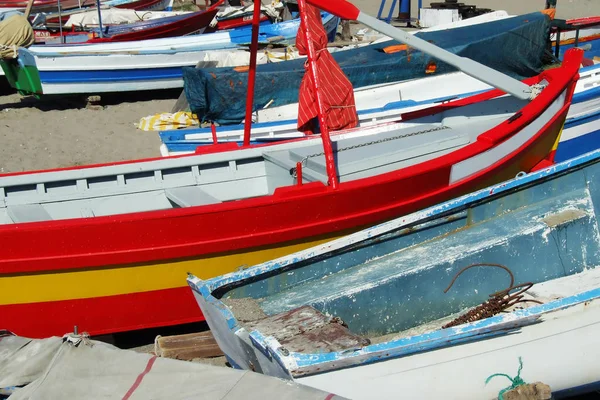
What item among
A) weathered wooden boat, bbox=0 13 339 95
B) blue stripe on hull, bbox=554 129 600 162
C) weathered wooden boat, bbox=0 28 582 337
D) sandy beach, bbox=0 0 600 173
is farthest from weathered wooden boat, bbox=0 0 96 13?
blue stripe on hull, bbox=554 129 600 162

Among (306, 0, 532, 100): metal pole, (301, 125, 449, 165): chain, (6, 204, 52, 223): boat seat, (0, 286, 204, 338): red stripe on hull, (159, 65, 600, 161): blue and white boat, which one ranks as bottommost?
(0, 286, 204, 338): red stripe on hull

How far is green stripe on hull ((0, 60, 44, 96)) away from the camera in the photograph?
11695 mm

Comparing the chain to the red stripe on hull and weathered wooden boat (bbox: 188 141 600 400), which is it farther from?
the red stripe on hull

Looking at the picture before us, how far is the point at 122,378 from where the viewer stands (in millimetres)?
3816

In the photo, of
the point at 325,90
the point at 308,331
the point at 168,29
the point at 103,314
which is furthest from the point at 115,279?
the point at 168,29

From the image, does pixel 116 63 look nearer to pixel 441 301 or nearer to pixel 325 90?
pixel 325 90

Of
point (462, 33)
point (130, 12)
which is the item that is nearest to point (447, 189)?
point (462, 33)

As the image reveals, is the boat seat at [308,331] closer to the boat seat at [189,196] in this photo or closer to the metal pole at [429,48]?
the boat seat at [189,196]

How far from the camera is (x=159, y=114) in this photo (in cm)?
1141

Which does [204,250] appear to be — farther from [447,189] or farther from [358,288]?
[447,189]

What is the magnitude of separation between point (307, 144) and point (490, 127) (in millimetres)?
1779

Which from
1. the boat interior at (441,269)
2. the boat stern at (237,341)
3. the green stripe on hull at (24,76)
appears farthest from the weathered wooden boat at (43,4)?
the boat stern at (237,341)

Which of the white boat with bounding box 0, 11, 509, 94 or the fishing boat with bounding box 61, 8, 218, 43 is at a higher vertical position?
the fishing boat with bounding box 61, 8, 218, 43

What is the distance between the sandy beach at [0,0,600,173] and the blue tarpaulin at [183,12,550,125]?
1.27m
